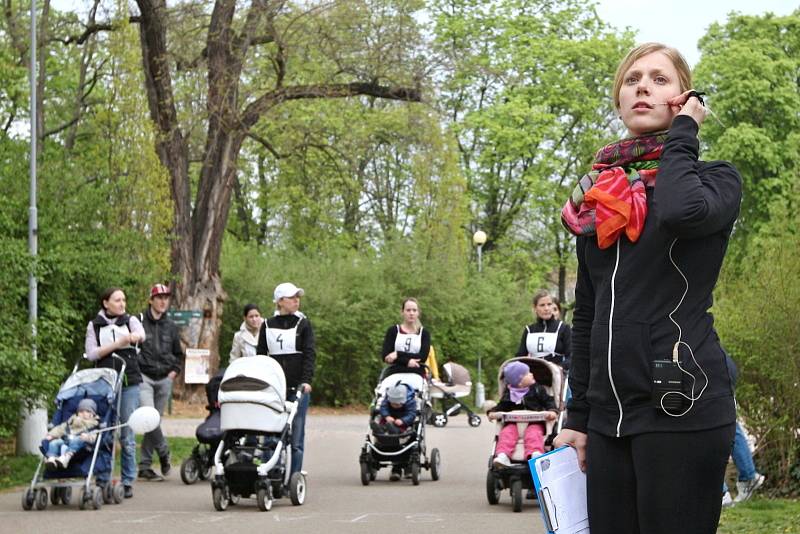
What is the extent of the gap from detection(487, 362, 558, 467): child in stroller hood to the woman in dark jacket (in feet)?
5.25

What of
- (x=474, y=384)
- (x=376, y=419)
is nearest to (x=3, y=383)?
(x=376, y=419)

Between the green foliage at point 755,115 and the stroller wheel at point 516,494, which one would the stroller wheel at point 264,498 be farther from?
the green foliage at point 755,115

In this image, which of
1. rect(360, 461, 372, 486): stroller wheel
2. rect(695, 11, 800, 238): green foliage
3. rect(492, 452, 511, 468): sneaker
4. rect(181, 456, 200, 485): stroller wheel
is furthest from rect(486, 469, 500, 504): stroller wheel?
rect(695, 11, 800, 238): green foliage

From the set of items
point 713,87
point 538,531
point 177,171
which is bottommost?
point 538,531

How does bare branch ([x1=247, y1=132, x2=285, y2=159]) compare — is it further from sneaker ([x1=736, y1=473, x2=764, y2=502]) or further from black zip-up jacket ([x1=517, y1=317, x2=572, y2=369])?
sneaker ([x1=736, y1=473, x2=764, y2=502])

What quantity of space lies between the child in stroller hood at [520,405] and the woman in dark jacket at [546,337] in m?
1.60

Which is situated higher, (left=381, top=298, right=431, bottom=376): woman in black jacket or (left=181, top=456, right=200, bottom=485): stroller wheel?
(left=381, top=298, right=431, bottom=376): woman in black jacket

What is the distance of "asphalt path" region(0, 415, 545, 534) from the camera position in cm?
1168

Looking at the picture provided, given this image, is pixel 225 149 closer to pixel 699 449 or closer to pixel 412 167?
pixel 412 167

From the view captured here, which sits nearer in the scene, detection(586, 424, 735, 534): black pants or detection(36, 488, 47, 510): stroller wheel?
detection(586, 424, 735, 534): black pants

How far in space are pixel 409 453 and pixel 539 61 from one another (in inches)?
1526

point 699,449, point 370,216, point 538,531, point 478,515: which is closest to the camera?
point 699,449

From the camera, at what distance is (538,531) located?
11289 millimetres

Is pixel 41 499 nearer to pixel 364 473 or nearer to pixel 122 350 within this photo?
pixel 122 350
